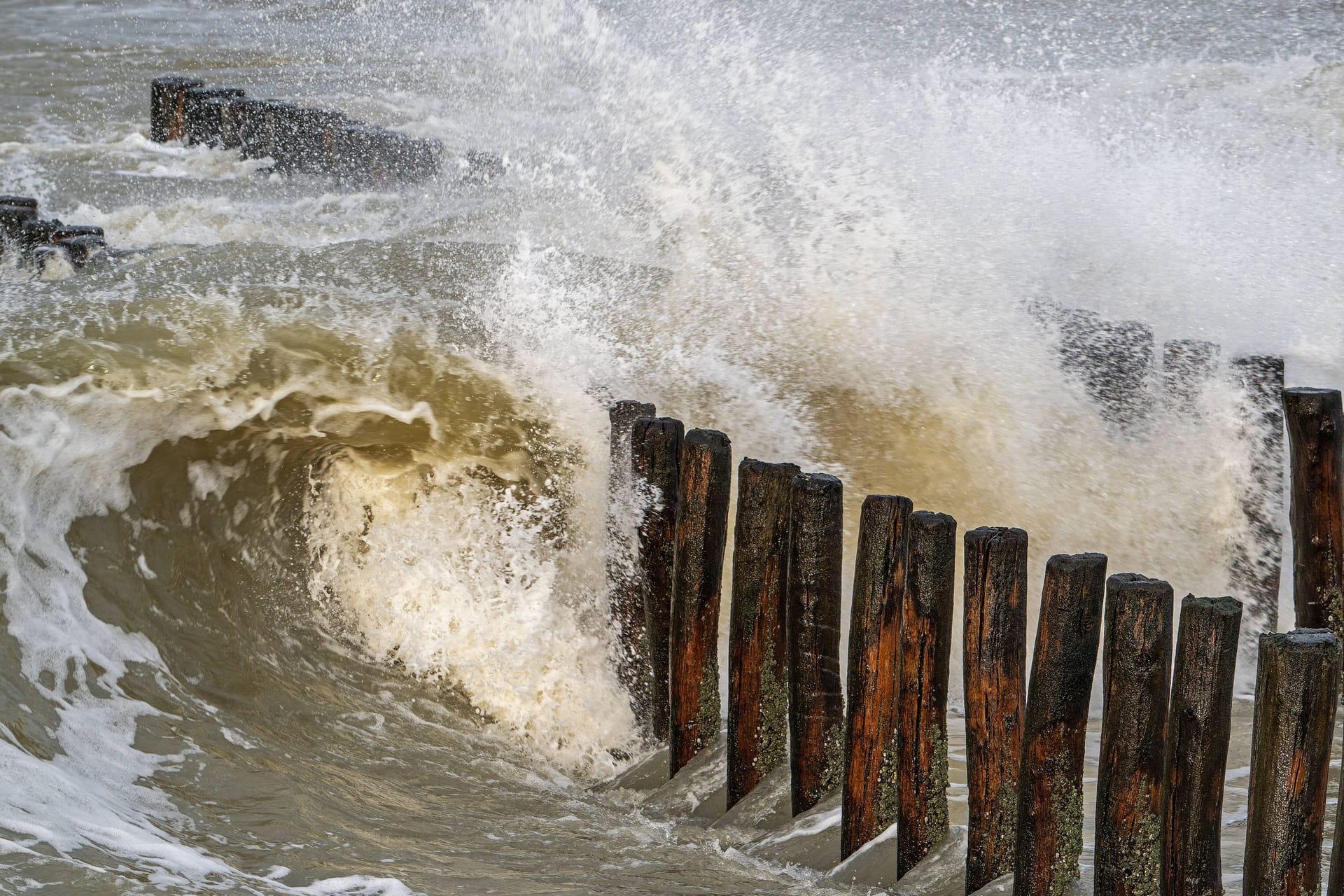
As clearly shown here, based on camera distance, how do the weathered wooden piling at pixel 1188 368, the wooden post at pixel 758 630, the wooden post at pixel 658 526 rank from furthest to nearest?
the weathered wooden piling at pixel 1188 368 < the wooden post at pixel 658 526 < the wooden post at pixel 758 630

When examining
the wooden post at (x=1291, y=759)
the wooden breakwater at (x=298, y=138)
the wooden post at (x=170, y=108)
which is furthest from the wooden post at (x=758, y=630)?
the wooden post at (x=170, y=108)

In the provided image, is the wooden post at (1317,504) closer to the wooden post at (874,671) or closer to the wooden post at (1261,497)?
the wooden post at (1261,497)

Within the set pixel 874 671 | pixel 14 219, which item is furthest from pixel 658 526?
pixel 14 219

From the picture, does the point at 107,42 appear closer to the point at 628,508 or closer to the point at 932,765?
the point at 628,508

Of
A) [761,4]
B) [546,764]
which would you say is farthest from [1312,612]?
[761,4]

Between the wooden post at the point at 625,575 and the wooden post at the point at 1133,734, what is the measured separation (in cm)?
166

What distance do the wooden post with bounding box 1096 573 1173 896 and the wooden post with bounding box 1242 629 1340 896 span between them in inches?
8.2

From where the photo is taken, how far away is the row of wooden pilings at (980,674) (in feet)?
9.29

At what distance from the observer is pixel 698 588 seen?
3.90 metres

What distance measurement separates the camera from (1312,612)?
14.4ft

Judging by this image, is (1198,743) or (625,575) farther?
(625,575)

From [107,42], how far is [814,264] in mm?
14692

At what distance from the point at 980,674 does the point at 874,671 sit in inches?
11.5

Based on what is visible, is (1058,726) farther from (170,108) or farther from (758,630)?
(170,108)
